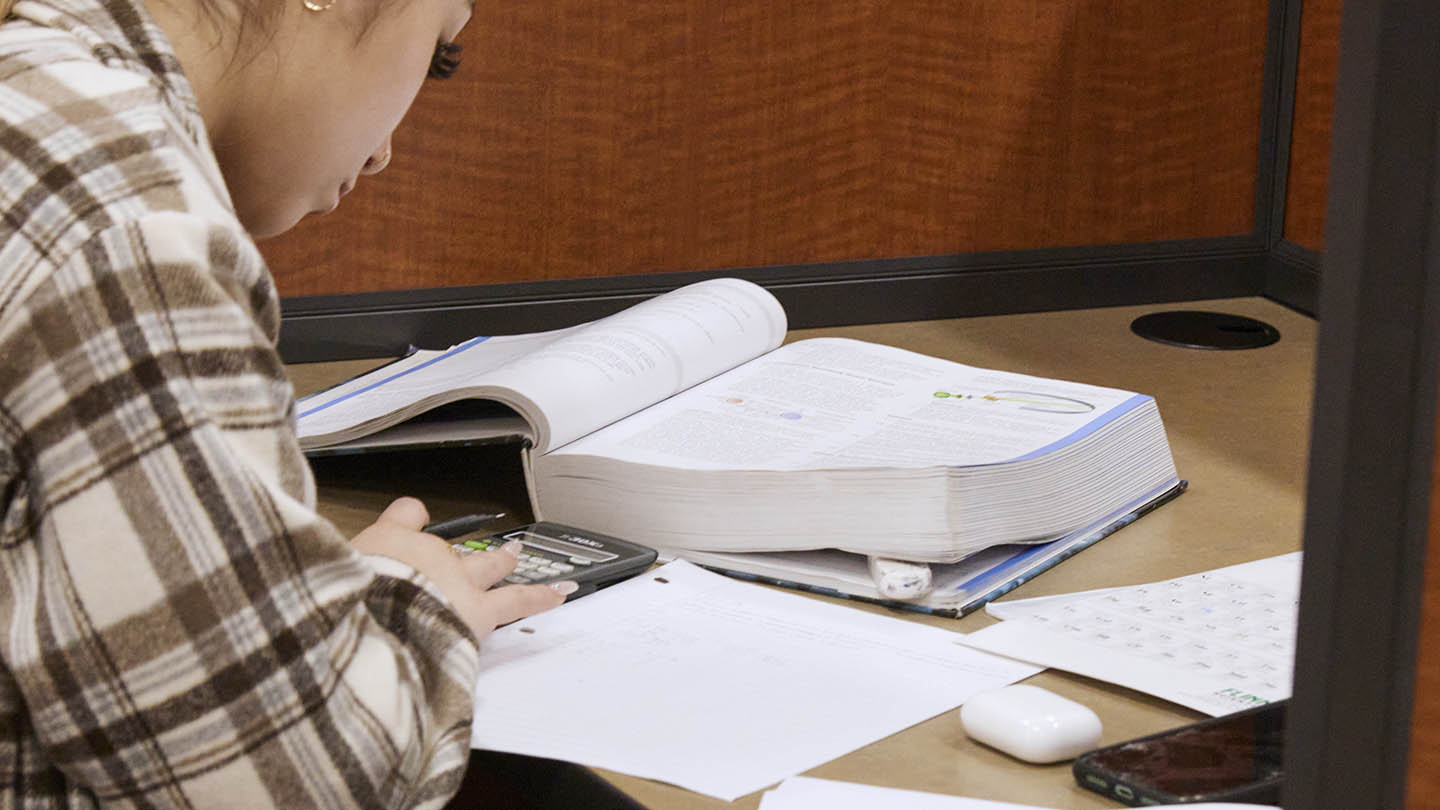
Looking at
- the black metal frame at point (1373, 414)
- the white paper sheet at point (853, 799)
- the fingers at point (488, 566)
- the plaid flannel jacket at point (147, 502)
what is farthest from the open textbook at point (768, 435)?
the black metal frame at point (1373, 414)

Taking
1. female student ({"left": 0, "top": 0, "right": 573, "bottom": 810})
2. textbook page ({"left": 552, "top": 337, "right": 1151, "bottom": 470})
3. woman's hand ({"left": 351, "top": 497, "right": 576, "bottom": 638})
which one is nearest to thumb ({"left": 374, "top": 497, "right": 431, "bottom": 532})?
woman's hand ({"left": 351, "top": 497, "right": 576, "bottom": 638})

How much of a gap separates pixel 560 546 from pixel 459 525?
0.24 ft

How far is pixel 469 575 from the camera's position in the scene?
2.69ft

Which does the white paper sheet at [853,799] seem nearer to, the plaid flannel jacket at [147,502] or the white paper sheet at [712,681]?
the white paper sheet at [712,681]

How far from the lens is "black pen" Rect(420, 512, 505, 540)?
95 cm

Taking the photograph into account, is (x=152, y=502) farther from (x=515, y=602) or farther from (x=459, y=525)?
(x=459, y=525)

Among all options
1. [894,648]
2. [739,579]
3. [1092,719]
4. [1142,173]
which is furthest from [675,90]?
[1092,719]

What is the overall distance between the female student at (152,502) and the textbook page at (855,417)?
1.06 ft

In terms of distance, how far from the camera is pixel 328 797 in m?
0.61

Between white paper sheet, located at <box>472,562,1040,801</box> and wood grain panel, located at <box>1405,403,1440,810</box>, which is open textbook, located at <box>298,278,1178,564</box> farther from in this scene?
wood grain panel, located at <box>1405,403,1440,810</box>

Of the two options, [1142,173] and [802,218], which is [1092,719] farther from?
[1142,173]

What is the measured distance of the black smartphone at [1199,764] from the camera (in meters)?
0.63

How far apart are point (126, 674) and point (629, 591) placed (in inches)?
13.3

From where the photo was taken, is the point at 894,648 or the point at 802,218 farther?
the point at 802,218
